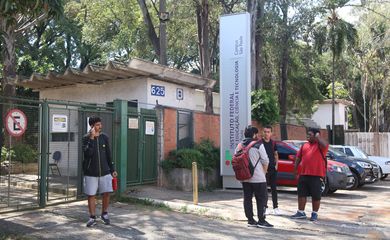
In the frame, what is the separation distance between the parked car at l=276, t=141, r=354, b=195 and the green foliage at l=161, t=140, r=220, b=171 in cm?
205

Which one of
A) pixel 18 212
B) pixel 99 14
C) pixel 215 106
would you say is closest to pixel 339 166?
pixel 18 212

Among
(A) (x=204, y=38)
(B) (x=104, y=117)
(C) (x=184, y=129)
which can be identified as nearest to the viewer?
(B) (x=104, y=117)

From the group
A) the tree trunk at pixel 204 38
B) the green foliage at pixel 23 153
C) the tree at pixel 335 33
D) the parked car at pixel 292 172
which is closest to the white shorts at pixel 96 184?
the green foliage at pixel 23 153

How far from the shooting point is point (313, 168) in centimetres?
909

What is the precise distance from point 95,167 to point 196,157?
591 centimetres

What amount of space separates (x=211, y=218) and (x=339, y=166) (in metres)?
5.85

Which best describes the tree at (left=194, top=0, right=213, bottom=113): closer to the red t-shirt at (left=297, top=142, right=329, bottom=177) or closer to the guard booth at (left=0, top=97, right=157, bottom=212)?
the guard booth at (left=0, top=97, right=157, bottom=212)

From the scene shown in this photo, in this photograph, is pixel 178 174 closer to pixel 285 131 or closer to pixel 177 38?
pixel 285 131

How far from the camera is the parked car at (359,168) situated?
1567cm

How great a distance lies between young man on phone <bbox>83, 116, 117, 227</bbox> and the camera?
8102 millimetres

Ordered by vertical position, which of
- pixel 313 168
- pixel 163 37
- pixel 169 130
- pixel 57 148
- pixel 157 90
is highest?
pixel 163 37

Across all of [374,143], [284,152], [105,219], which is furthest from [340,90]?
[105,219]

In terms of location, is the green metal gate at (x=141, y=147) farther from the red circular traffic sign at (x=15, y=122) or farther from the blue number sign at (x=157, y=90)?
the red circular traffic sign at (x=15, y=122)

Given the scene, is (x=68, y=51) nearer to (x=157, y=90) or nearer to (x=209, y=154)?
(x=157, y=90)
